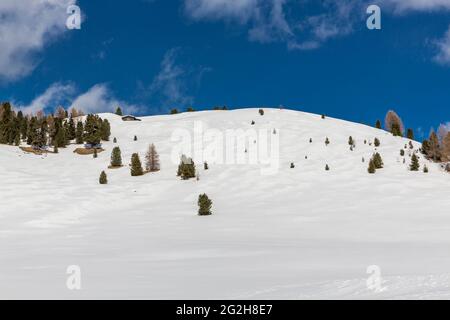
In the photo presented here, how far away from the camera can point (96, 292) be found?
8844mm

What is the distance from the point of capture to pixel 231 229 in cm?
2252

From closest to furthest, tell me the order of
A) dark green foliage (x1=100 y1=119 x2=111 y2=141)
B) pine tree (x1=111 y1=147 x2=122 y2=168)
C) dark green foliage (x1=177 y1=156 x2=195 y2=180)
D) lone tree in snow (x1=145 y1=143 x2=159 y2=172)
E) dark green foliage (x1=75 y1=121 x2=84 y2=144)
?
1. dark green foliage (x1=177 y1=156 x2=195 y2=180)
2. lone tree in snow (x1=145 y1=143 x2=159 y2=172)
3. pine tree (x1=111 y1=147 x2=122 y2=168)
4. dark green foliage (x1=100 y1=119 x2=111 y2=141)
5. dark green foliage (x1=75 y1=121 x2=84 y2=144)

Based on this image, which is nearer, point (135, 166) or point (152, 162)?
point (135, 166)

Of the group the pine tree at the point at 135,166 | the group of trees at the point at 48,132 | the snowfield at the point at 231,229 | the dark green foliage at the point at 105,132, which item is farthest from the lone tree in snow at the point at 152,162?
the dark green foliage at the point at 105,132

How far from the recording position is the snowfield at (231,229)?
30.6 feet

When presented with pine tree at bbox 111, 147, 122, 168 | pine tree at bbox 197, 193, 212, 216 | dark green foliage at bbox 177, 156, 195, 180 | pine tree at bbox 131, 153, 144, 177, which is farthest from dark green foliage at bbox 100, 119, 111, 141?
pine tree at bbox 197, 193, 212, 216

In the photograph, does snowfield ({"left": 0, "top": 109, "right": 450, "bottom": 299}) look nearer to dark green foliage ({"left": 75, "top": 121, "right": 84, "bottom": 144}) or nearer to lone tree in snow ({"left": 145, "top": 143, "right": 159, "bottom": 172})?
lone tree in snow ({"left": 145, "top": 143, "right": 159, "bottom": 172})

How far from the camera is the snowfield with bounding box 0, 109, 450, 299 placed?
932 centimetres

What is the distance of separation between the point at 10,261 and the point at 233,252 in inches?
302

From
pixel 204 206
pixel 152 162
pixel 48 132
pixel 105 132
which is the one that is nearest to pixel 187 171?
pixel 152 162

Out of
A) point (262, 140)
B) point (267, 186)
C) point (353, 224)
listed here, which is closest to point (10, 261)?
point (353, 224)

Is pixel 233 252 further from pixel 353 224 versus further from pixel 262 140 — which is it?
pixel 262 140

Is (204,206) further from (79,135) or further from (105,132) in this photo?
(79,135)

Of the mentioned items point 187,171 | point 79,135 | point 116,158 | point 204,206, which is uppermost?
point 79,135
